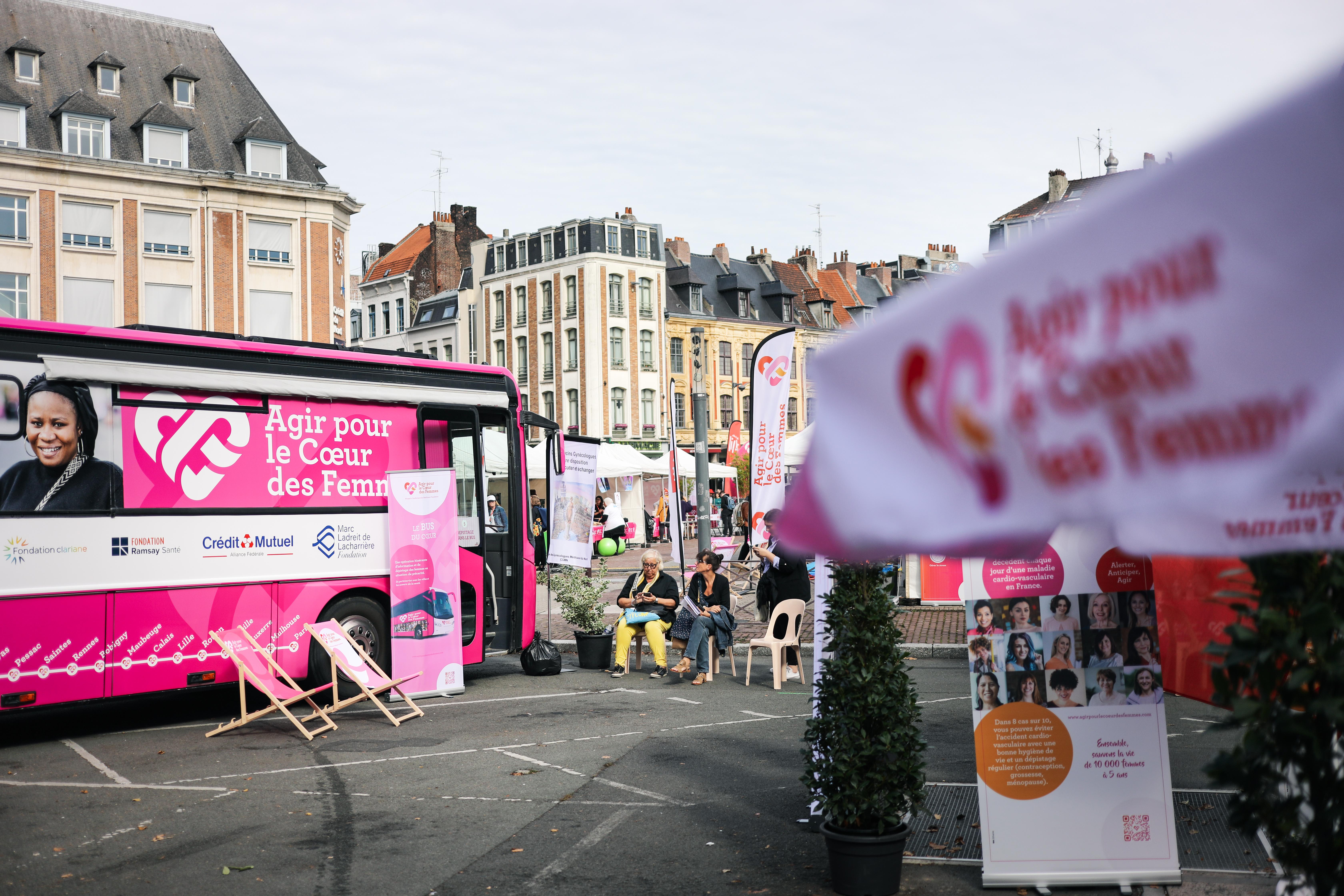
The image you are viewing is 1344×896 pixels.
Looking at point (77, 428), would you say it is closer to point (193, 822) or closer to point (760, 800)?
point (193, 822)

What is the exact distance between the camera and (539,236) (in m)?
67.9

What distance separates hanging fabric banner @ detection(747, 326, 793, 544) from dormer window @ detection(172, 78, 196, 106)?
39.2m

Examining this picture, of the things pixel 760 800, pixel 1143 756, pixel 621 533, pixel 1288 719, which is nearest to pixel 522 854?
pixel 760 800

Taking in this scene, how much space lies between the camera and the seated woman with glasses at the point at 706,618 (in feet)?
42.4

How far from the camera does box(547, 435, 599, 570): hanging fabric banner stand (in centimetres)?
1486

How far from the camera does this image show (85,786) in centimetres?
813

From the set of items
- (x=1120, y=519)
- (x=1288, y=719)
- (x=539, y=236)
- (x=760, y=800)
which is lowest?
(x=760, y=800)

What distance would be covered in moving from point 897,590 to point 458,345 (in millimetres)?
57119

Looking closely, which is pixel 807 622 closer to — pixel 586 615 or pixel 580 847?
pixel 586 615

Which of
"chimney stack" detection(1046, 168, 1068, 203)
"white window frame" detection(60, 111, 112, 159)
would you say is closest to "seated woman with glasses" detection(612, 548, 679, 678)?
"white window frame" detection(60, 111, 112, 159)

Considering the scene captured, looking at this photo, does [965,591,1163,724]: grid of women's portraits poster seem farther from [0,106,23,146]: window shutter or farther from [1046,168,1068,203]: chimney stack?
[1046,168,1068,203]: chimney stack

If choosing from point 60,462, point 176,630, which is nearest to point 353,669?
point 176,630

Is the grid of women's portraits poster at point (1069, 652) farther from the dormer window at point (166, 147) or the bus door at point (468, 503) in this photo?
the dormer window at point (166, 147)

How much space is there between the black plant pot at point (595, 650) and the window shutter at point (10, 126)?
38353mm
